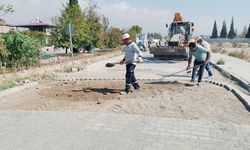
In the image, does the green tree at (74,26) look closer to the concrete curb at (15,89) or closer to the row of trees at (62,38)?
the row of trees at (62,38)

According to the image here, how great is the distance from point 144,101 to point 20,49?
8.73 metres

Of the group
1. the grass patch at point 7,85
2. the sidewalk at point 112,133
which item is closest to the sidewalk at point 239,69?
the sidewalk at point 112,133

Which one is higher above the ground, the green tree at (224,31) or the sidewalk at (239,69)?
the green tree at (224,31)

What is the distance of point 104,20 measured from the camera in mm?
35000

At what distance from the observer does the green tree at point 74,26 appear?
23719mm

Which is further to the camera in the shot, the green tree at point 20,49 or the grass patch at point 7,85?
the green tree at point 20,49

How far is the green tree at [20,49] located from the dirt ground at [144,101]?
4.66 metres

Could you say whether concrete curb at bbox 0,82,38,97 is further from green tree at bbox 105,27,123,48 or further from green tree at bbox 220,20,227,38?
green tree at bbox 220,20,227,38

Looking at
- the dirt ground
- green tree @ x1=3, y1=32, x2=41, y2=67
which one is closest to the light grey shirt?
the dirt ground

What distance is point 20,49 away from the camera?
523 inches

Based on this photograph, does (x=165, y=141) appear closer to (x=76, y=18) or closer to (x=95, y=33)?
(x=76, y=18)

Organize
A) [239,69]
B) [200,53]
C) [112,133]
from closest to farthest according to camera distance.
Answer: [112,133], [200,53], [239,69]

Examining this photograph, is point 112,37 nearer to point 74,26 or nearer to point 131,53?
point 74,26

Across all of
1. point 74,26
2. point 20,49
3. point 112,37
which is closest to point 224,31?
point 112,37
